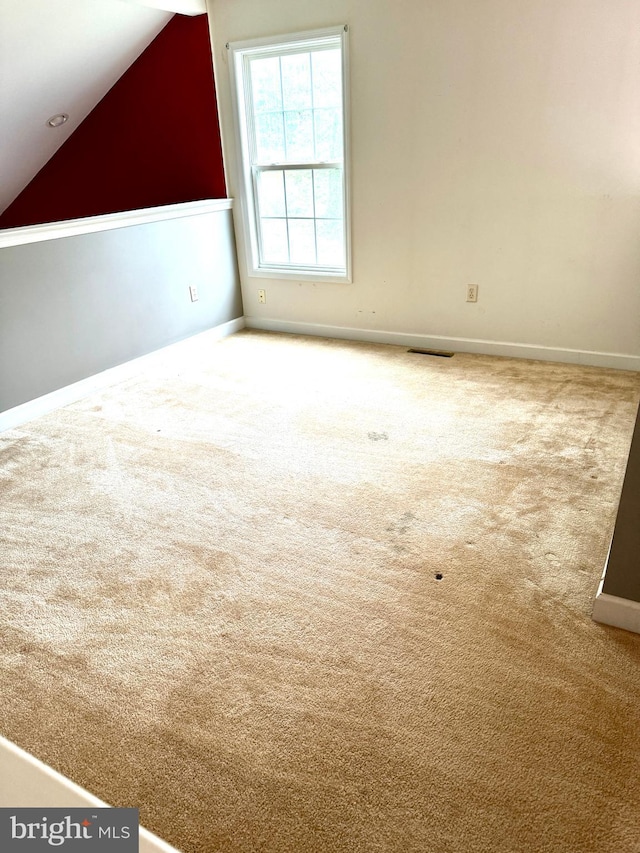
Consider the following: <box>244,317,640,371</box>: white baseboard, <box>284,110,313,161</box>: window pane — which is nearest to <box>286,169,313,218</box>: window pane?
<box>284,110,313,161</box>: window pane

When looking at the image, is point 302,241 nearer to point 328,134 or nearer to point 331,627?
point 328,134

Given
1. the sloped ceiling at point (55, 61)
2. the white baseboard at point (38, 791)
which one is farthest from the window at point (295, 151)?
the white baseboard at point (38, 791)

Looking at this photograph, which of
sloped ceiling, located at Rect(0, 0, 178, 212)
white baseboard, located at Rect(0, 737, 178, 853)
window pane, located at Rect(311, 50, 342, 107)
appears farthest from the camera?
window pane, located at Rect(311, 50, 342, 107)

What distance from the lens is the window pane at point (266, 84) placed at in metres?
4.20

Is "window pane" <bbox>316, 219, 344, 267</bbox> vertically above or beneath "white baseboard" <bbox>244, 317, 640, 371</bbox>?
above

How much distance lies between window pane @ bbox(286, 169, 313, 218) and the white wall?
16.7 inches

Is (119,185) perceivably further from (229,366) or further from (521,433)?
(521,433)

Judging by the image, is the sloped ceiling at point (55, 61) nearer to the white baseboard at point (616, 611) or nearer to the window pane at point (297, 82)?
the window pane at point (297, 82)

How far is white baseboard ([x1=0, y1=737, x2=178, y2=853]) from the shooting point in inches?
29.6

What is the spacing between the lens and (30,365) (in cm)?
343

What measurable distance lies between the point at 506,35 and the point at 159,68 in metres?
2.56

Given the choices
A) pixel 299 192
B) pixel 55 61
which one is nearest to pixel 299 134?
pixel 299 192

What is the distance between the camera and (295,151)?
171 inches

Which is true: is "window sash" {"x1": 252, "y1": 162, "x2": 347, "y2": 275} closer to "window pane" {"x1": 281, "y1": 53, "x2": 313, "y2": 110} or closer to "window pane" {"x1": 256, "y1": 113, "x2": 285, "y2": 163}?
"window pane" {"x1": 256, "y1": 113, "x2": 285, "y2": 163}
